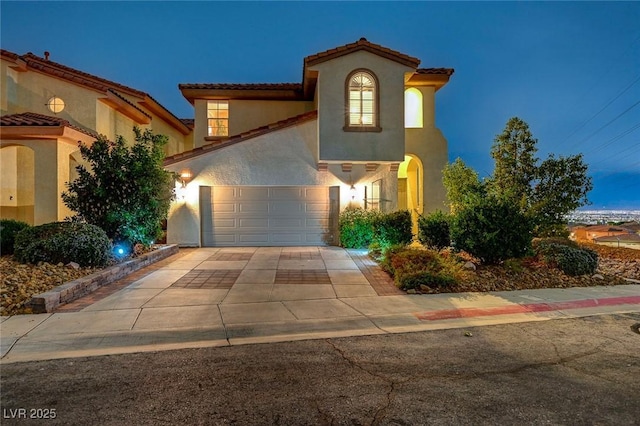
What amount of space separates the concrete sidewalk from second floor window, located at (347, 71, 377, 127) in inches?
235

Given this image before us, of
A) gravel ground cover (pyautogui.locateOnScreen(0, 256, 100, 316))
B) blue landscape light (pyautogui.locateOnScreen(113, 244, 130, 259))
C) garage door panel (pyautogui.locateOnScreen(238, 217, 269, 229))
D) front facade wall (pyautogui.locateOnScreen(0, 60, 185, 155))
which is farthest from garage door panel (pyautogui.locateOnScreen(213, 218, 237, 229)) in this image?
front facade wall (pyautogui.locateOnScreen(0, 60, 185, 155))

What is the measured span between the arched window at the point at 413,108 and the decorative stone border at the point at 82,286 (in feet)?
36.8

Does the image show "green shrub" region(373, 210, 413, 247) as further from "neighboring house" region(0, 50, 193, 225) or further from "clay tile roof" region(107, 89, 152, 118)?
"clay tile roof" region(107, 89, 152, 118)

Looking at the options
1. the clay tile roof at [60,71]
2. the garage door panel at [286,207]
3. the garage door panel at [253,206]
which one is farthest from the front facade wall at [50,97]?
the garage door panel at [286,207]

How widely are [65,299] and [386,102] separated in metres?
10.8

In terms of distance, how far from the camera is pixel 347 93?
12.8 m

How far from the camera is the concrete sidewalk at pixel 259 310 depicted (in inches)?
192

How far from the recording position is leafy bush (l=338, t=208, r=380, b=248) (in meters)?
12.6

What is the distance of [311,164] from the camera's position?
528 inches

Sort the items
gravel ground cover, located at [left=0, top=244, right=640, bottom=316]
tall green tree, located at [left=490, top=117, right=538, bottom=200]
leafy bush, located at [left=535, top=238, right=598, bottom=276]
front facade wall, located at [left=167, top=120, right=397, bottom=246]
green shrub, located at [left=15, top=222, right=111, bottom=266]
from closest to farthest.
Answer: gravel ground cover, located at [left=0, top=244, right=640, bottom=316] < green shrub, located at [left=15, top=222, right=111, bottom=266] < leafy bush, located at [left=535, top=238, right=598, bottom=276] < tall green tree, located at [left=490, top=117, right=538, bottom=200] < front facade wall, located at [left=167, top=120, right=397, bottom=246]

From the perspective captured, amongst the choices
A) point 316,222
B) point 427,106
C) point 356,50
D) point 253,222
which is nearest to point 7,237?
point 253,222

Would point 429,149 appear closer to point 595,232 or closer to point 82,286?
point 595,232

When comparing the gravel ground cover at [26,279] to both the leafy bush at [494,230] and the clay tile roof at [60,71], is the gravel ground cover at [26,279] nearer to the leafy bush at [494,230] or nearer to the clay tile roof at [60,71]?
the clay tile roof at [60,71]

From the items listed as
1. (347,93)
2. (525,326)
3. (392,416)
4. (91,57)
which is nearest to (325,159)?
(347,93)
